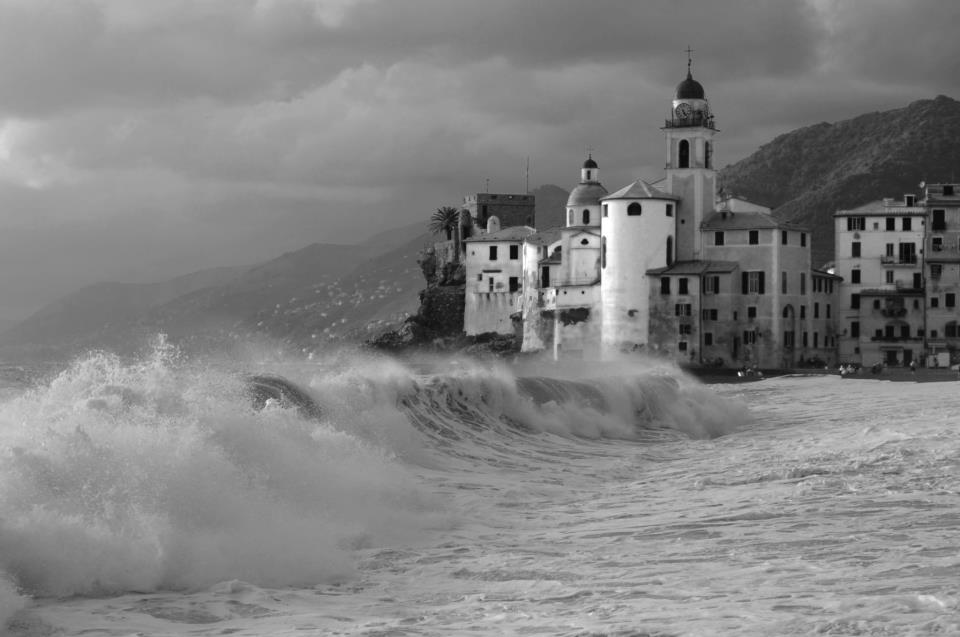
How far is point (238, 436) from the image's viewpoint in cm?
2422

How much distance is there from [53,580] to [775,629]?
7889 millimetres

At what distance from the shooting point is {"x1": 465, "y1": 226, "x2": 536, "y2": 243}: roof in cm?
11588

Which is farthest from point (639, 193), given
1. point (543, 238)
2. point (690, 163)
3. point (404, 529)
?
point (404, 529)

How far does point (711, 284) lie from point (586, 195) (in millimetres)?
21050

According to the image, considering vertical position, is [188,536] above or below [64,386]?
below

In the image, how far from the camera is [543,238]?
110m

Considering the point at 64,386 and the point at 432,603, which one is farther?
the point at 64,386

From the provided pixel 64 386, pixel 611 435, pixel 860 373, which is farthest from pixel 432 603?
pixel 860 373

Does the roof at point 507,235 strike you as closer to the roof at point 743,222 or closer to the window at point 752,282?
the roof at point 743,222

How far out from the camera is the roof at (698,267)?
9325 centimetres

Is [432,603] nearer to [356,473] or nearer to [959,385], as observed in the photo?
[356,473]

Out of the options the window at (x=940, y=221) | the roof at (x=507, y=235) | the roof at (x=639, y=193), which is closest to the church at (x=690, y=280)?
the roof at (x=639, y=193)

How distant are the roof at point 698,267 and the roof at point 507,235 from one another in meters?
22.5

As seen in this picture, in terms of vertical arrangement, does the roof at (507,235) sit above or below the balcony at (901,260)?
above
